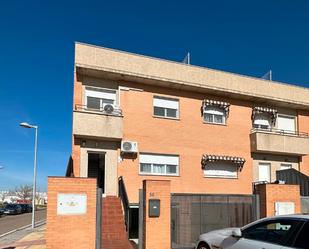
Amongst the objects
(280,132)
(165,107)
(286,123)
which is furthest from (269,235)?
(286,123)

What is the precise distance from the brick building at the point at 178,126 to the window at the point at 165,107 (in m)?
0.05

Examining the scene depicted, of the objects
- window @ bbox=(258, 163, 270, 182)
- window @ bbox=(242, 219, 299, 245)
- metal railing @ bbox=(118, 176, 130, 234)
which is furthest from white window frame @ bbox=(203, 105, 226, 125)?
window @ bbox=(242, 219, 299, 245)

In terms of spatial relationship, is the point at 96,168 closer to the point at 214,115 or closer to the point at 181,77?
the point at 181,77

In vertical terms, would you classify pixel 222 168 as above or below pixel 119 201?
above

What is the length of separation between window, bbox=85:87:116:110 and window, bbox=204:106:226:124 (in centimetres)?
524

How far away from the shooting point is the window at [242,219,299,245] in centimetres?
699

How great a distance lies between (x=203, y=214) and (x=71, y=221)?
14.9 ft

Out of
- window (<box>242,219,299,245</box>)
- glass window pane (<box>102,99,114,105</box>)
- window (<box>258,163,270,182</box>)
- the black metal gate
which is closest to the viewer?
window (<box>242,219,299,245</box>)

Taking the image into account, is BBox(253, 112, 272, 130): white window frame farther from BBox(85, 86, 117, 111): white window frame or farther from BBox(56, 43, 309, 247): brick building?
BBox(85, 86, 117, 111): white window frame

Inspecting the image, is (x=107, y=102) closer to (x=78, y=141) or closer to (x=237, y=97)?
(x=78, y=141)

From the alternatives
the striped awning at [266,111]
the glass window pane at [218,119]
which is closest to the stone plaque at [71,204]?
the glass window pane at [218,119]

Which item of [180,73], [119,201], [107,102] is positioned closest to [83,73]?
[107,102]

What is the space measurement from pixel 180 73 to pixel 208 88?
172cm

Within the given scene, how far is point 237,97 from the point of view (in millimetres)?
21656
